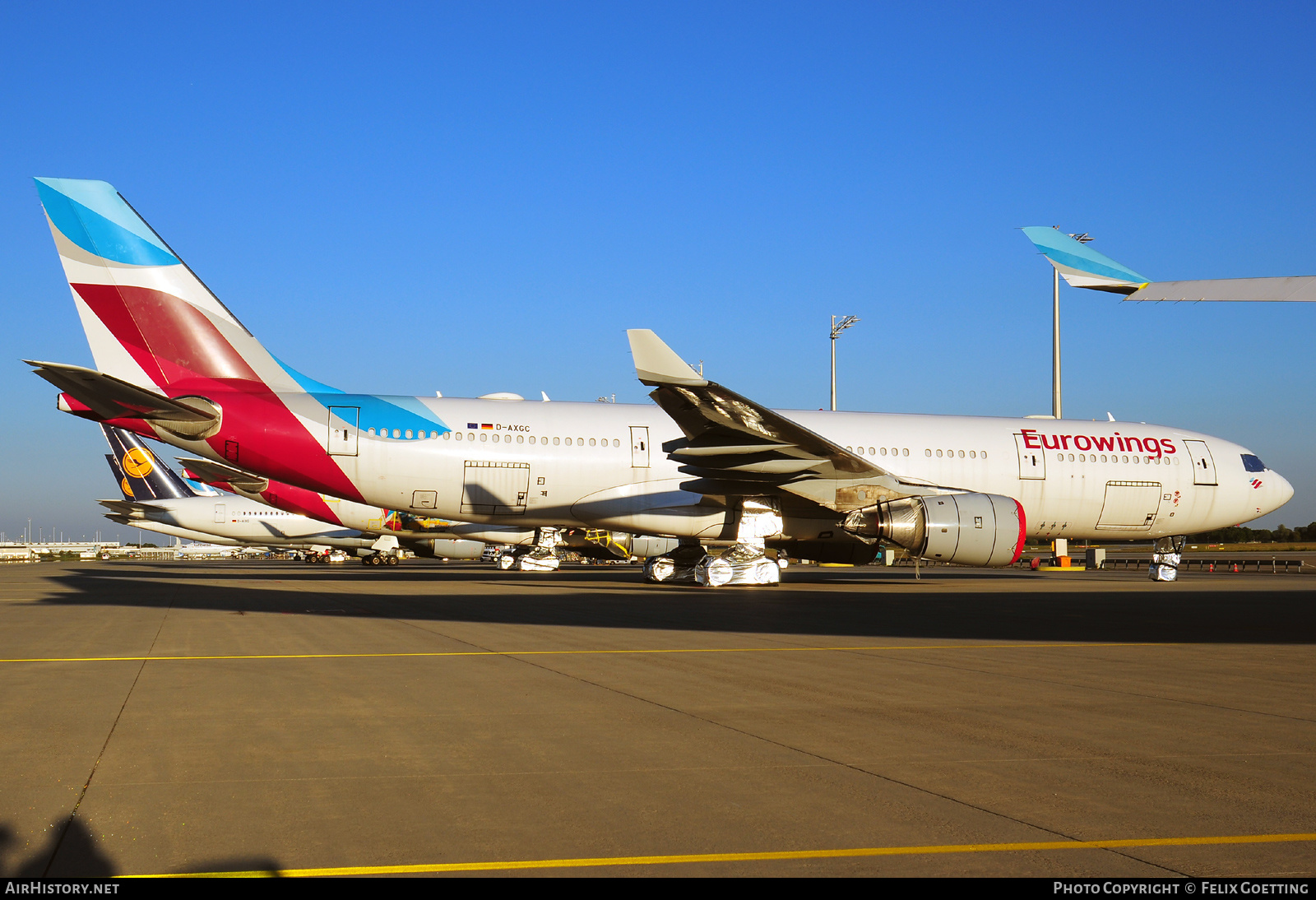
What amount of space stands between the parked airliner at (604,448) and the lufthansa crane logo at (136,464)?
37.5 meters

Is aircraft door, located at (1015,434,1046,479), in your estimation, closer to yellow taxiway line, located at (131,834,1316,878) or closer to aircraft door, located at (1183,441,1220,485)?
aircraft door, located at (1183,441,1220,485)

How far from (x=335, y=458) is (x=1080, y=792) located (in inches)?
757

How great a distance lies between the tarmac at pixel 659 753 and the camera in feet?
11.1

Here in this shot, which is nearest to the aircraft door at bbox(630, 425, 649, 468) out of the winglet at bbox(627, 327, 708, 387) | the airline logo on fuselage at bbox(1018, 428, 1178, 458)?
the winglet at bbox(627, 327, 708, 387)

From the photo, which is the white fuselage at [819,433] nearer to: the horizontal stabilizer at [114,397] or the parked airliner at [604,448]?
the parked airliner at [604,448]

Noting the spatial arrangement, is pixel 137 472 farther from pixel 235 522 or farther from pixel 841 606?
pixel 841 606

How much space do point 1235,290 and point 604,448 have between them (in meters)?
15.7

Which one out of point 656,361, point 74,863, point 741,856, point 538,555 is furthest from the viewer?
point 538,555

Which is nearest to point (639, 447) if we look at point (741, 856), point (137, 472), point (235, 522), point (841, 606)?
point (841, 606)

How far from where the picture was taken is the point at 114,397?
18531 millimetres

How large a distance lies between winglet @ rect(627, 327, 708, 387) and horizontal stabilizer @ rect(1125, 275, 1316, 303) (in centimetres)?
1002

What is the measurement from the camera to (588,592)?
21.3m

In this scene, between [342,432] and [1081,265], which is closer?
[1081,265]
